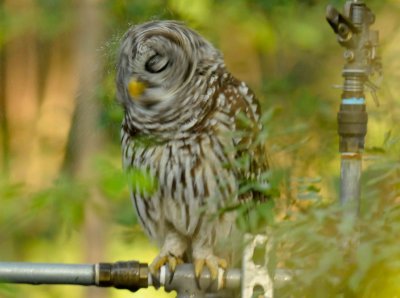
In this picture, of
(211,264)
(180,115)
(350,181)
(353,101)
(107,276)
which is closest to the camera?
(350,181)

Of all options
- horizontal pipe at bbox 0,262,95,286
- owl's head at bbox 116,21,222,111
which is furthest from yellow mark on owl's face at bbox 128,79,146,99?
horizontal pipe at bbox 0,262,95,286

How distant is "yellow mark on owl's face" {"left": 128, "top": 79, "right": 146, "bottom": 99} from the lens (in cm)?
399

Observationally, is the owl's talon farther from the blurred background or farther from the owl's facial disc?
the owl's facial disc

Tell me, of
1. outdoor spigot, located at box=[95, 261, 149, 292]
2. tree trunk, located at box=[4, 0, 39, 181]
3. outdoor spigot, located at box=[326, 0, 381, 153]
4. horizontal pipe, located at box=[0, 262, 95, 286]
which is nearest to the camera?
outdoor spigot, located at box=[326, 0, 381, 153]

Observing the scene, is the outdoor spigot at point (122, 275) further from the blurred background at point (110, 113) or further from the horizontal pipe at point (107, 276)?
the blurred background at point (110, 113)

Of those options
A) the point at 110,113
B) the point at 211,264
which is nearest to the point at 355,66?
the point at 211,264

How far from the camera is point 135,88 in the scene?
401cm

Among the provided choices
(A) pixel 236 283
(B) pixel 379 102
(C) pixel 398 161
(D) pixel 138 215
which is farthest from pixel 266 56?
(C) pixel 398 161

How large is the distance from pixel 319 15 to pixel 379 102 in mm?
3082

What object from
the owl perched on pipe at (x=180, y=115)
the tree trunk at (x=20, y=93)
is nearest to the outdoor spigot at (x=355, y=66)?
the owl perched on pipe at (x=180, y=115)

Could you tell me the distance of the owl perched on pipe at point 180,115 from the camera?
4.05 meters

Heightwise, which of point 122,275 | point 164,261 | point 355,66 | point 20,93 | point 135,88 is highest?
point 355,66

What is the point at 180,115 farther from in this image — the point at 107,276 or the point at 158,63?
the point at 107,276

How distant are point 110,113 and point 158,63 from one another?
31cm
